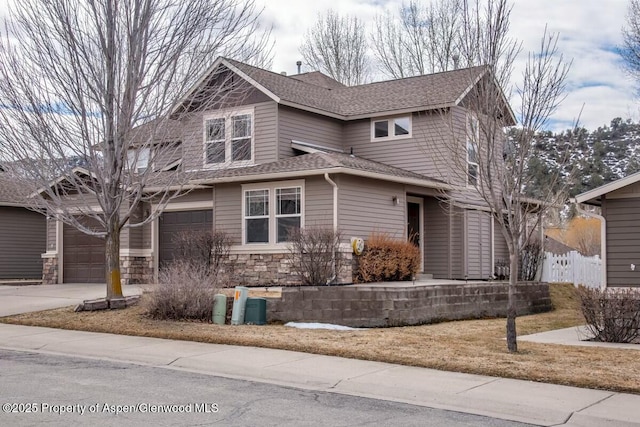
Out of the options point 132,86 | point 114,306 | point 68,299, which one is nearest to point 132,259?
point 68,299

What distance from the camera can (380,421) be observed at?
767cm

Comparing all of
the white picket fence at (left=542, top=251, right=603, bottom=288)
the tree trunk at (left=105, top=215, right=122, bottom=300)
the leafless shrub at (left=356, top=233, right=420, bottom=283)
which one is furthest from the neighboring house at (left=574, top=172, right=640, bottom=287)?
the tree trunk at (left=105, top=215, right=122, bottom=300)

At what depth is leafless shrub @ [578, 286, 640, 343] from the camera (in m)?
12.9

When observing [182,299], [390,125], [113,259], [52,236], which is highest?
[390,125]

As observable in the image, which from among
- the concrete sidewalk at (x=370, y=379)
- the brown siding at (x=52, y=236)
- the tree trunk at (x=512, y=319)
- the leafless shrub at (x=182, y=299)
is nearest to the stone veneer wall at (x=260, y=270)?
the leafless shrub at (x=182, y=299)

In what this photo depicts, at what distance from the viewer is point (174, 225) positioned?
2434 cm

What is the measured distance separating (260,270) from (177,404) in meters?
12.7

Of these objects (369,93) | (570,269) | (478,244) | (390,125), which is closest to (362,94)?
(369,93)

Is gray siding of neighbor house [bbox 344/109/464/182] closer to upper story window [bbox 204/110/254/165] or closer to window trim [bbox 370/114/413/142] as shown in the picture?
window trim [bbox 370/114/413/142]

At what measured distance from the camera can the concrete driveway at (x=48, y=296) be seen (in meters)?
17.4

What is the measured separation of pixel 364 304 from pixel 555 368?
546 cm

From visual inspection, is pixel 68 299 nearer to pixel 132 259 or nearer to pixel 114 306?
pixel 114 306

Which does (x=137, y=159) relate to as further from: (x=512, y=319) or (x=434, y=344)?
(x=512, y=319)

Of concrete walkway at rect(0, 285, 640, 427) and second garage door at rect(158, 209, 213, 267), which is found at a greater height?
second garage door at rect(158, 209, 213, 267)
